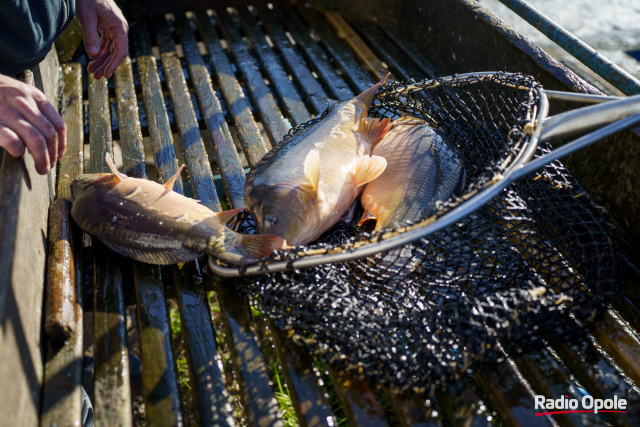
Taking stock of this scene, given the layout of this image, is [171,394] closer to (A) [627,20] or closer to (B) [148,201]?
(B) [148,201]

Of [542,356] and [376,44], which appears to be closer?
[542,356]

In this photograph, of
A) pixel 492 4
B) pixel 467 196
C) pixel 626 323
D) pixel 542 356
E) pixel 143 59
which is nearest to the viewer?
pixel 467 196

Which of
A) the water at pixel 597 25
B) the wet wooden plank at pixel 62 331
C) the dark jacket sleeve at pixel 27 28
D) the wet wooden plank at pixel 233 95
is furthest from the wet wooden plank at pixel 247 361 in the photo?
the water at pixel 597 25

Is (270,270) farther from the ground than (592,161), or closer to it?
closer to it

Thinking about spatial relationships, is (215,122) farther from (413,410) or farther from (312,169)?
(413,410)

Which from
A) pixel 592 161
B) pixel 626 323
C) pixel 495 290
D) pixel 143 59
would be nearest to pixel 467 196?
pixel 495 290

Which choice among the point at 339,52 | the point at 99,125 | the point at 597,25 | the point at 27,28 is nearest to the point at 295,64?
the point at 339,52

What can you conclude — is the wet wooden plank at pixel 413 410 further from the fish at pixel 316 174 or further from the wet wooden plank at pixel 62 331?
the wet wooden plank at pixel 62 331
